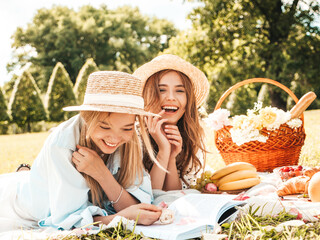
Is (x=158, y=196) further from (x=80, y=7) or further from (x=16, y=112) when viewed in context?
(x=80, y=7)

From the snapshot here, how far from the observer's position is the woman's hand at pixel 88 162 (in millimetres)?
2426

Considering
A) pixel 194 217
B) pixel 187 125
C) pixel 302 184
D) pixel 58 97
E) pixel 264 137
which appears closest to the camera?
pixel 194 217

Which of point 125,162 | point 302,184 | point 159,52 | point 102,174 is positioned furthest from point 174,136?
point 159,52

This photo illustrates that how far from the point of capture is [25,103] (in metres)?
22.8

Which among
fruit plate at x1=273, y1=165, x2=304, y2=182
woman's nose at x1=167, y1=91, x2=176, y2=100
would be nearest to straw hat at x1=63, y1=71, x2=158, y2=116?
woman's nose at x1=167, y1=91, x2=176, y2=100

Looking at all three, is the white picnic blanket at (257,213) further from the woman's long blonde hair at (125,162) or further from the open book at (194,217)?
the woman's long blonde hair at (125,162)

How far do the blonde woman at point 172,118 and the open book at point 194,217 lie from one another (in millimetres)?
748

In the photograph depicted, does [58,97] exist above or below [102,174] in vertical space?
above

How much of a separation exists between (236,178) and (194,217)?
126 cm

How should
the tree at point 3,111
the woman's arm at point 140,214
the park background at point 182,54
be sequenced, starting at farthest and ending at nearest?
the tree at point 3,111 → the park background at point 182,54 → the woman's arm at point 140,214

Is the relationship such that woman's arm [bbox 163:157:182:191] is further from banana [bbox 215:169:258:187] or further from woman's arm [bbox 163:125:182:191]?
banana [bbox 215:169:258:187]

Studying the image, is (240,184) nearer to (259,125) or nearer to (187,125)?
(187,125)

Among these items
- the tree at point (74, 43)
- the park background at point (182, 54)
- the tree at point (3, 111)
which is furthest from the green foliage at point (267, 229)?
the tree at point (74, 43)

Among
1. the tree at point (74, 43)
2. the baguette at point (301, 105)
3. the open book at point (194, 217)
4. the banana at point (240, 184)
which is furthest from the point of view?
the tree at point (74, 43)
